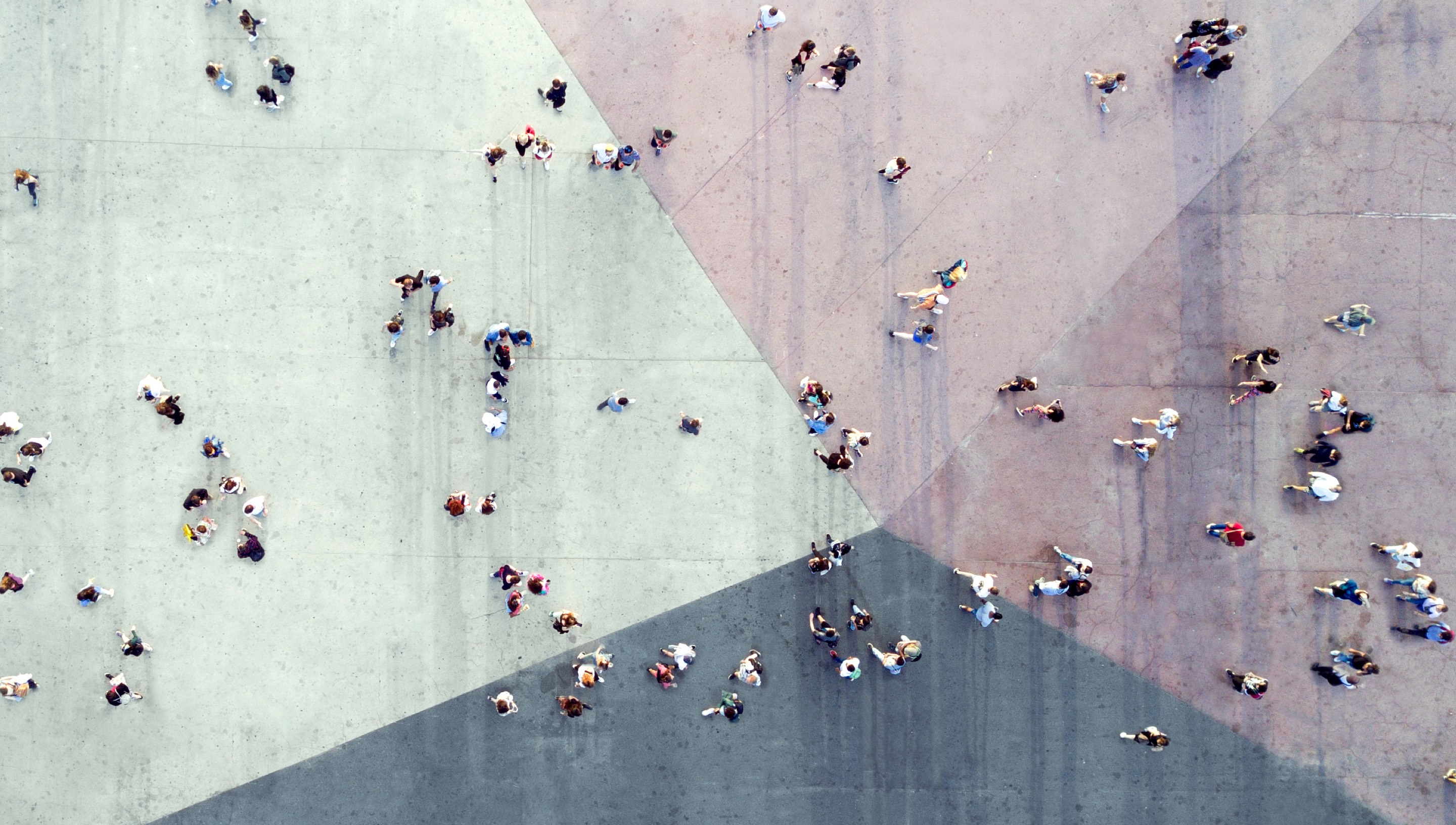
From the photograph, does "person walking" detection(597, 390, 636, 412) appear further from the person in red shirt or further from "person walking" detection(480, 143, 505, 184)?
the person in red shirt

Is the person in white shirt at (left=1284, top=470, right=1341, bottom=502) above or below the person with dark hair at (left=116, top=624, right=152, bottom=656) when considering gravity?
above

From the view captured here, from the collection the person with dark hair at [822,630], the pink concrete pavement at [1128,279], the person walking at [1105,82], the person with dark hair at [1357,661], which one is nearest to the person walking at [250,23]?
the pink concrete pavement at [1128,279]

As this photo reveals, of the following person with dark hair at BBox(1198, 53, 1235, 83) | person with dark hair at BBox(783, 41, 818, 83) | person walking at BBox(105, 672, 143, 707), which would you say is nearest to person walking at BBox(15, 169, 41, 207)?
person walking at BBox(105, 672, 143, 707)

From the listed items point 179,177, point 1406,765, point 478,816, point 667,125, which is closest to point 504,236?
point 667,125

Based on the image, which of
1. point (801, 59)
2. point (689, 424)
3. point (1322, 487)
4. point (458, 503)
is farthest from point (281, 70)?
point (1322, 487)

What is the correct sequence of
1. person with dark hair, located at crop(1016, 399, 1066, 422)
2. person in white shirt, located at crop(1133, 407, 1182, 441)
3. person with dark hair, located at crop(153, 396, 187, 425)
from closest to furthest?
1. person with dark hair, located at crop(153, 396, 187, 425)
2. person in white shirt, located at crop(1133, 407, 1182, 441)
3. person with dark hair, located at crop(1016, 399, 1066, 422)

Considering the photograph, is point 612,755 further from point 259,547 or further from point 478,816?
point 259,547

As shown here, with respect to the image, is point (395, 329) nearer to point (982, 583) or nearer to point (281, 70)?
point (281, 70)
